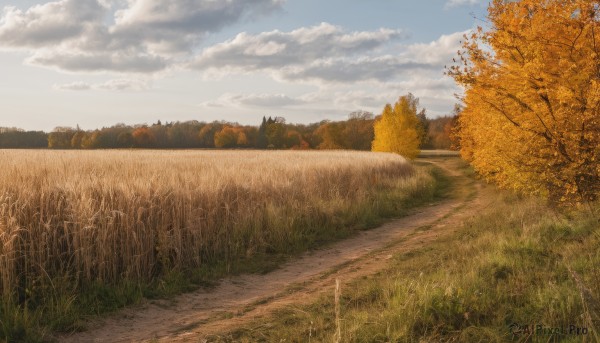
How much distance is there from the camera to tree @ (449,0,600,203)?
1149cm

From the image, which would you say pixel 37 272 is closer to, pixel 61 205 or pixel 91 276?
pixel 91 276

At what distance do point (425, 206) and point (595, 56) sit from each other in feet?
30.8

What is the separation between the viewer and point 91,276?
7691 millimetres

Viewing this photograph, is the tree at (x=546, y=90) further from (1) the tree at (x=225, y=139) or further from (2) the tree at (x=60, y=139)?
(2) the tree at (x=60, y=139)

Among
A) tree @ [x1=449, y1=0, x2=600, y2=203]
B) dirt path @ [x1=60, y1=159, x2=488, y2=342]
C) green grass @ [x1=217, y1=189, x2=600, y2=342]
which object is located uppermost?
tree @ [x1=449, y1=0, x2=600, y2=203]

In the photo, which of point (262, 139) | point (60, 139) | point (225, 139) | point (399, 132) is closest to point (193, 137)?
point (225, 139)

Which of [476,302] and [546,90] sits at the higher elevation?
[546,90]

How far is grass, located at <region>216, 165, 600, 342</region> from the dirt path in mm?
554

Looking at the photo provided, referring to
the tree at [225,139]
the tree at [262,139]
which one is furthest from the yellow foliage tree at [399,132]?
the tree at [225,139]

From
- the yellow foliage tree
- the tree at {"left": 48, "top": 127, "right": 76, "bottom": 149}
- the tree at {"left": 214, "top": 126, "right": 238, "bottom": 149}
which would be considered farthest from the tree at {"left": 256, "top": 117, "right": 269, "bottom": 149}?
the yellow foliage tree

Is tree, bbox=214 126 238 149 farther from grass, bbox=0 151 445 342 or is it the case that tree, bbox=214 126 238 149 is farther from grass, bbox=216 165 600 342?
grass, bbox=216 165 600 342

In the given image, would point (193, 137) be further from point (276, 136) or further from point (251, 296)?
point (251, 296)

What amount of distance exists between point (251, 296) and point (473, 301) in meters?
3.93

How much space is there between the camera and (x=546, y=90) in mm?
12016
